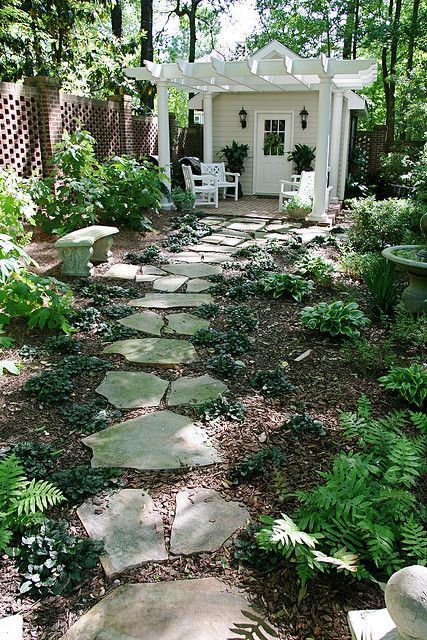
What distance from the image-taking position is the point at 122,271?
6.23 m

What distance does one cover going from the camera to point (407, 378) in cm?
322

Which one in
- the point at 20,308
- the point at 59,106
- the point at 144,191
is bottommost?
the point at 20,308

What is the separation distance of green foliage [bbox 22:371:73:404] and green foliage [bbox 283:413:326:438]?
1.37 metres

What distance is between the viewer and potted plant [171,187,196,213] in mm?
10453

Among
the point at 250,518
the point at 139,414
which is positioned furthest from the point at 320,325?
the point at 250,518

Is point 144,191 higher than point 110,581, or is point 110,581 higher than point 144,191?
point 144,191

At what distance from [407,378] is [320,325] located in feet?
3.64

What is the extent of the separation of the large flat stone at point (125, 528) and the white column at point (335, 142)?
11193 millimetres

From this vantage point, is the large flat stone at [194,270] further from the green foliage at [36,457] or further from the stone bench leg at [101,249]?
the green foliage at [36,457]

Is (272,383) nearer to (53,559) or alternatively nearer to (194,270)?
(53,559)

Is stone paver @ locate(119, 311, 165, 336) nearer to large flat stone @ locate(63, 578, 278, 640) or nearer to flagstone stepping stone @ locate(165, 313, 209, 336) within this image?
flagstone stepping stone @ locate(165, 313, 209, 336)

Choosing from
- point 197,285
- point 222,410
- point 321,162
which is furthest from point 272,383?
point 321,162

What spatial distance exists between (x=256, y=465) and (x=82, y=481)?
827 mm

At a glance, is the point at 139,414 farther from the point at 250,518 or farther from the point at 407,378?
the point at 407,378
